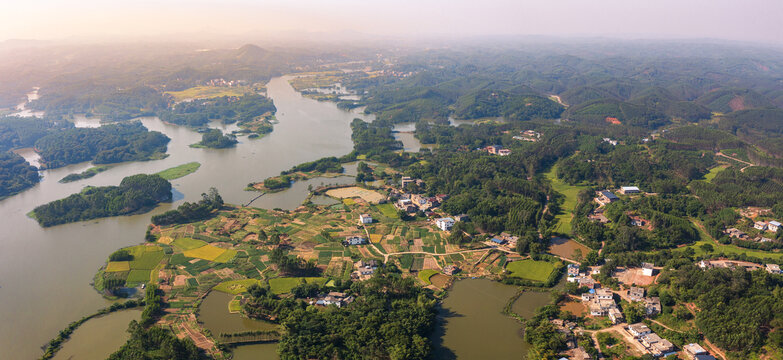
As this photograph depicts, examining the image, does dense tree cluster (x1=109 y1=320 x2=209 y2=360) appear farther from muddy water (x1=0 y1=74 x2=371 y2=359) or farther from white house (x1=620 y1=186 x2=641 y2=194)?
white house (x1=620 y1=186 x2=641 y2=194)

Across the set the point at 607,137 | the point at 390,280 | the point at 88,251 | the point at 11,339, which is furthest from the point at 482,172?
the point at 11,339

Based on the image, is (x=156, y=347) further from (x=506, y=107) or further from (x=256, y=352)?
(x=506, y=107)

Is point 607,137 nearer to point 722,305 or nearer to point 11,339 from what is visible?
point 722,305

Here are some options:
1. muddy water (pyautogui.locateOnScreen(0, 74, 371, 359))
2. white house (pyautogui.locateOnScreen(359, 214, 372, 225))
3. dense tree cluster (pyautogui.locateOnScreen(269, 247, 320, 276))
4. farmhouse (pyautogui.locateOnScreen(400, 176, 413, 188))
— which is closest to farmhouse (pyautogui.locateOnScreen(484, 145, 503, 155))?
farmhouse (pyautogui.locateOnScreen(400, 176, 413, 188))

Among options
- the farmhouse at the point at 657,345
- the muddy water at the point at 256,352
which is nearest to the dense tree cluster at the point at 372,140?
the muddy water at the point at 256,352

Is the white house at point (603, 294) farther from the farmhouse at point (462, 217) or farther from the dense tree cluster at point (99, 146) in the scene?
the dense tree cluster at point (99, 146)

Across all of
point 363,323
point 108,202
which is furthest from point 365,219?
point 108,202
